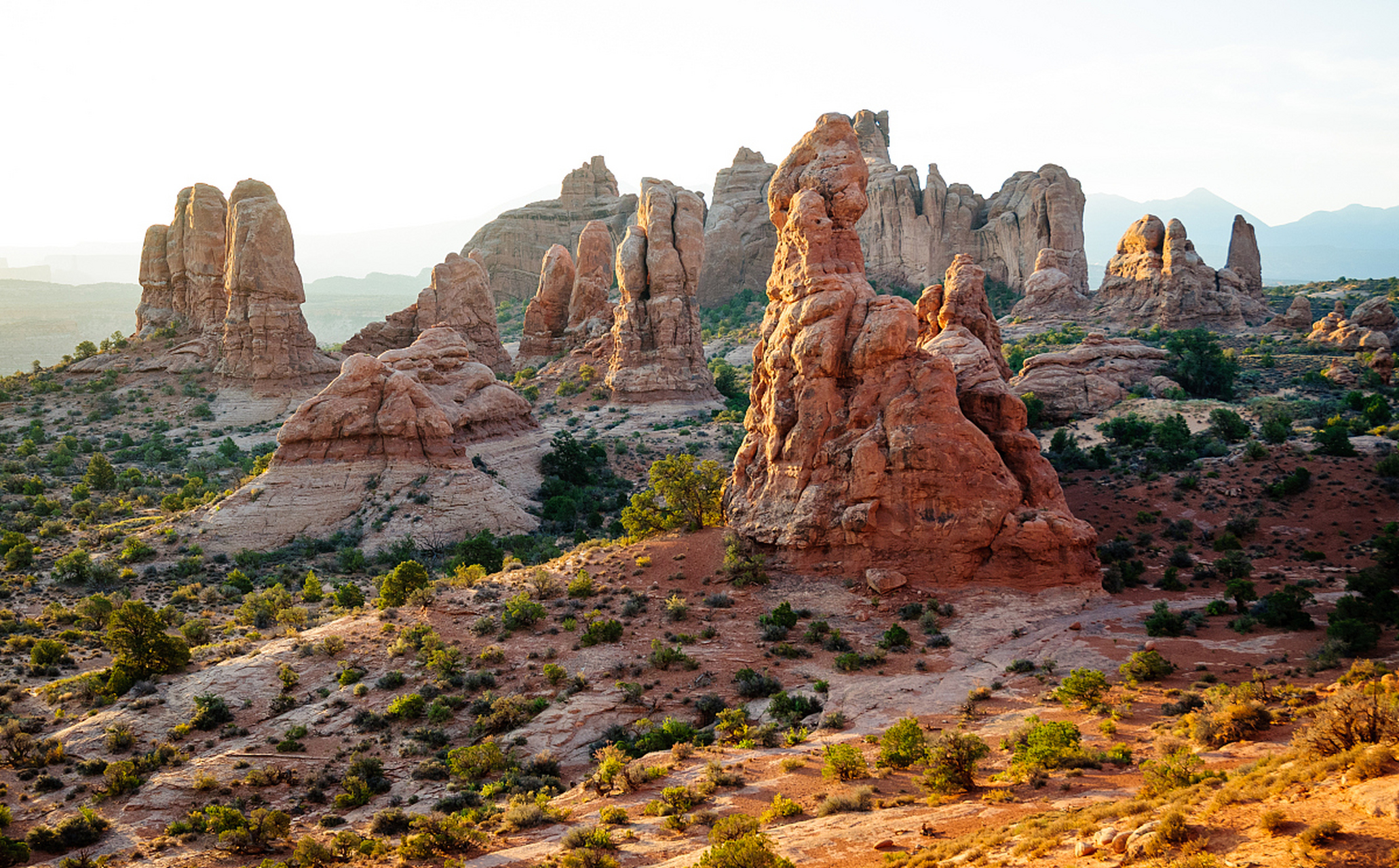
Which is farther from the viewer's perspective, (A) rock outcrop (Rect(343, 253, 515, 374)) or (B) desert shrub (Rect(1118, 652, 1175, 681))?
(A) rock outcrop (Rect(343, 253, 515, 374))

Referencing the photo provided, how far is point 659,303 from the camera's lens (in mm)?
69312

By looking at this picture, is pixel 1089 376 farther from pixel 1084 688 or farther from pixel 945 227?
pixel 945 227

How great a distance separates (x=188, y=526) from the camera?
42.3 meters

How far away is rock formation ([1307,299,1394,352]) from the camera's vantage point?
6481cm

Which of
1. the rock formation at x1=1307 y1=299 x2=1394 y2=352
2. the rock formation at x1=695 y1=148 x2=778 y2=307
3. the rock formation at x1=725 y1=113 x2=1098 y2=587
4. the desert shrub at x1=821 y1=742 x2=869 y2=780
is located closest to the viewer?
the desert shrub at x1=821 y1=742 x2=869 y2=780

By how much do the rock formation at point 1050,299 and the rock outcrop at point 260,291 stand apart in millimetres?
74768

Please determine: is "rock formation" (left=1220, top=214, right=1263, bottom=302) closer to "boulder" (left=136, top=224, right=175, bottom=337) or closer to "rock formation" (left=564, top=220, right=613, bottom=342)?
"rock formation" (left=564, top=220, right=613, bottom=342)

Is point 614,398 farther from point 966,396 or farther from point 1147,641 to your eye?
point 1147,641

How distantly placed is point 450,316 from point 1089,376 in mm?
57119

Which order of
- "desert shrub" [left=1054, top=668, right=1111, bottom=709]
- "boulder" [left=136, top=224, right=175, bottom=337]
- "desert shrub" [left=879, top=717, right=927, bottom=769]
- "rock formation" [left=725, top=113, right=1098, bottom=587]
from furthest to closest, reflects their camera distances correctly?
"boulder" [left=136, top=224, right=175, bottom=337], "rock formation" [left=725, top=113, right=1098, bottom=587], "desert shrub" [left=1054, top=668, right=1111, bottom=709], "desert shrub" [left=879, top=717, right=927, bottom=769]

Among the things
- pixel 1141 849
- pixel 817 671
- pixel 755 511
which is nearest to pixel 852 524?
pixel 755 511

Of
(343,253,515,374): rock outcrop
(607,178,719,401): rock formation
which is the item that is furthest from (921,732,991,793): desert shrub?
(343,253,515,374): rock outcrop

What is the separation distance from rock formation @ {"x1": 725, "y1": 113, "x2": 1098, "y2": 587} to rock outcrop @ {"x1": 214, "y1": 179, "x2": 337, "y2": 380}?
50.0 m

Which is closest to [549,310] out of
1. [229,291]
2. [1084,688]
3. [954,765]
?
[229,291]
